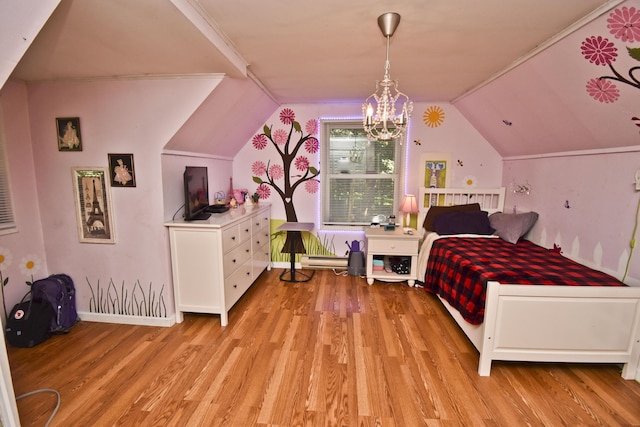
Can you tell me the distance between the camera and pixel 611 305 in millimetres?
1812

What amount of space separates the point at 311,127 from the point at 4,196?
118 inches

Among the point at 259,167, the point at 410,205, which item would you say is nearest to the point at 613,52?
the point at 410,205

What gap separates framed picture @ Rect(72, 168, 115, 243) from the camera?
2441 millimetres

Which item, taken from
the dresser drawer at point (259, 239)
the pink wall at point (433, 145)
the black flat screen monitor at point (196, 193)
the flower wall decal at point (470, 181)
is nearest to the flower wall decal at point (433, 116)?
the pink wall at point (433, 145)

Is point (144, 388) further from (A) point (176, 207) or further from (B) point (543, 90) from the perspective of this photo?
(B) point (543, 90)

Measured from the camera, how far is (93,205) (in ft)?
8.14

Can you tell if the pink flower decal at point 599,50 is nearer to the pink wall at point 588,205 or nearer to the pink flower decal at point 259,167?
the pink wall at point 588,205

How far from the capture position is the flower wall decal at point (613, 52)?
4.82ft

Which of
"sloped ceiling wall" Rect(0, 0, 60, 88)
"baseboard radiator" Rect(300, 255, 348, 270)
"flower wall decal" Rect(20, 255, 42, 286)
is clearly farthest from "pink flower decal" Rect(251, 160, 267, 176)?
"sloped ceiling wall" Rect(0, 0, 60, 88)

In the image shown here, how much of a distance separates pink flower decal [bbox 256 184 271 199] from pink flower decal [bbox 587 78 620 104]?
3.28 m

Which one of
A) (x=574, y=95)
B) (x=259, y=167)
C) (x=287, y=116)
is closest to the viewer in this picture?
(x=574, y=95)

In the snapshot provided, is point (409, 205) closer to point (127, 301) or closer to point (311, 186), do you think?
point (311, 186)

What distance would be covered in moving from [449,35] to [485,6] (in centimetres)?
33

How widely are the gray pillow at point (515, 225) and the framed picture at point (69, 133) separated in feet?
13.9
